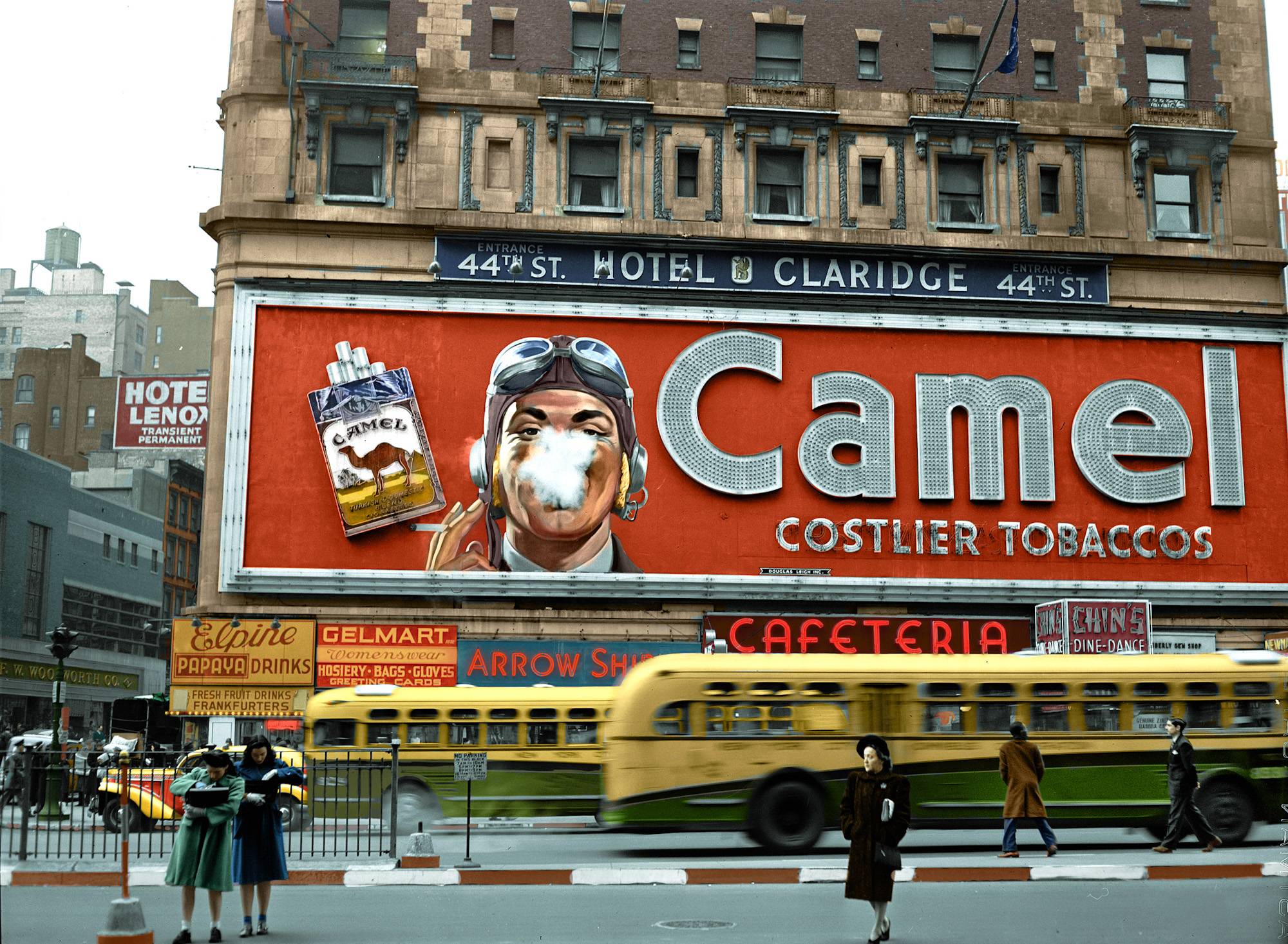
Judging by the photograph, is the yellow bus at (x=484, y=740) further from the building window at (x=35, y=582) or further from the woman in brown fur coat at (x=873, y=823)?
the building window at (x=35, y=582)

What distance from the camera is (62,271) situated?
387 ft

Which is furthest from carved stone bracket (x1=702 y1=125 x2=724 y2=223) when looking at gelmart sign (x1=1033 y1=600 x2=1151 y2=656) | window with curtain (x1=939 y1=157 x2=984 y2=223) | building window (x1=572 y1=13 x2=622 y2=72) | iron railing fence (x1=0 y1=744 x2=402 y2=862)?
iron railing fence (x1=0 y1=744 x2=402 y2=862)

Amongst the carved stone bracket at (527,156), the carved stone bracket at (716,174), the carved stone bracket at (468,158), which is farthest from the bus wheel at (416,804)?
the carved stone bracket at (716,174)

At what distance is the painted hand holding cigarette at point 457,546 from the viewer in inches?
1385

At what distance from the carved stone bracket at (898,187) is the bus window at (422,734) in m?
19.4

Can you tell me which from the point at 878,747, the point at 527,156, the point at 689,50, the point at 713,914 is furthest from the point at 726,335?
the point at 878,747

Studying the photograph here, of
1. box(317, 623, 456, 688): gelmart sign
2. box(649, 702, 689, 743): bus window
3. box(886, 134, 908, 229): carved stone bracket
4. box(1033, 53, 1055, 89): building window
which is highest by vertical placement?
box(1033, 53, 1055, 89): building window

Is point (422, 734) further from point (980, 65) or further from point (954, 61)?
point (954, 61)

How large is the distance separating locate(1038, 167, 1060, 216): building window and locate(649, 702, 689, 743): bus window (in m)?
22.8

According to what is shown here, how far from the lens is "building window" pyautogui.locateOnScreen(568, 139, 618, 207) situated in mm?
37656

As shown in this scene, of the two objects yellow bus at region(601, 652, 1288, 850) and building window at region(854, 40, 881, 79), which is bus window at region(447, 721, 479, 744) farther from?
building window at region(854, 40, 881, 79)

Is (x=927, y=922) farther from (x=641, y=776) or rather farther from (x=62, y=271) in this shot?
(x=62, y=271)

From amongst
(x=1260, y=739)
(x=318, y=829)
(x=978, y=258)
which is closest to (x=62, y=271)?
(x=978, y=258)

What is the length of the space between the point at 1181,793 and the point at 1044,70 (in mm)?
25878
